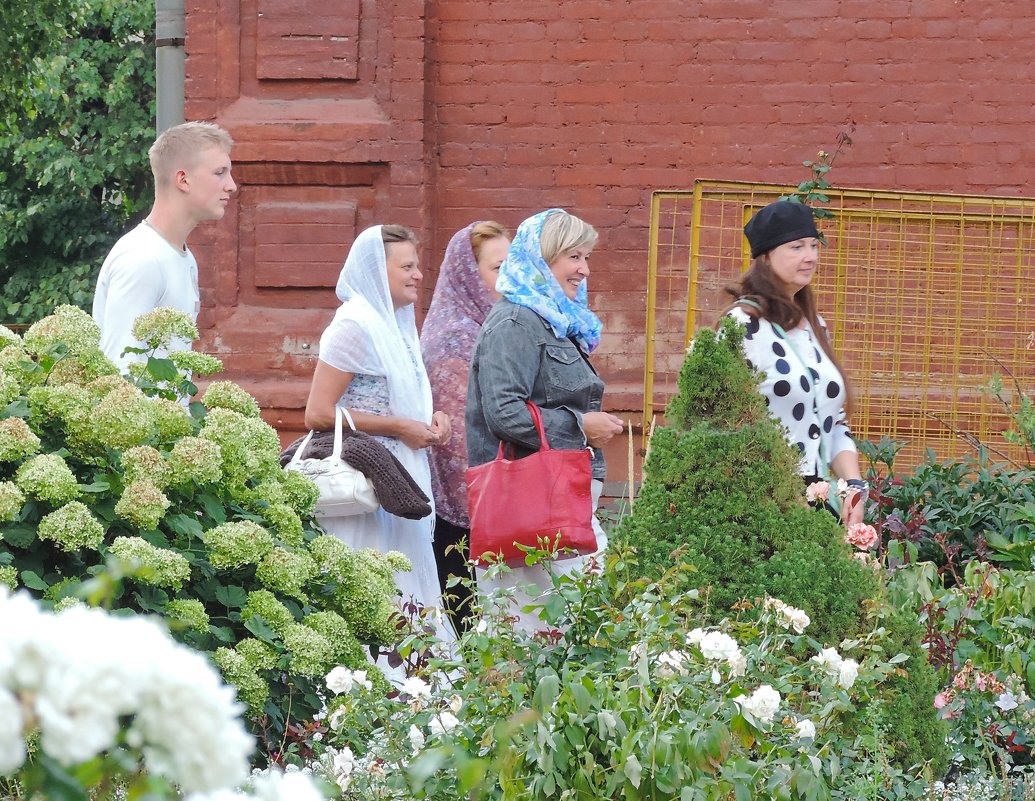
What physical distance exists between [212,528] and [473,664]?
73cm

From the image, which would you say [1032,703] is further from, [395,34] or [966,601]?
[395,34]

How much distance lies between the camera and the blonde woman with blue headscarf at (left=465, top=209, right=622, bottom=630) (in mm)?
4277

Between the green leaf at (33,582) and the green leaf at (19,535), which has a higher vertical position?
the green leaf at (19,535)

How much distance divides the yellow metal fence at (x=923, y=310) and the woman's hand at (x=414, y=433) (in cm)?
155

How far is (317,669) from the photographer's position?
305cm

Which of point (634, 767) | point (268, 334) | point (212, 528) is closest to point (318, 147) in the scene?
point (268, 334)

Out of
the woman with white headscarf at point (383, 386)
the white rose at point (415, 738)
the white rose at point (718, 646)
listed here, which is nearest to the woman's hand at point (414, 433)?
the woman with white headscarf at point (383, 386)

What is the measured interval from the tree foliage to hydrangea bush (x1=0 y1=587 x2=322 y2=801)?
14.1 m

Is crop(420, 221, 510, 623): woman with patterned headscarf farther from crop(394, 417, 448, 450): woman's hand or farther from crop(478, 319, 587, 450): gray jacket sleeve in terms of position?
crop(478, 319, 587, 450): gray jacket sleeve

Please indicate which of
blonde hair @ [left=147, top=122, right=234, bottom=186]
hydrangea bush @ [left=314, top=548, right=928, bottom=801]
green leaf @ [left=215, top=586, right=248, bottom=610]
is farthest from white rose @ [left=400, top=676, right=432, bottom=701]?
blonde hair @ [left=147, top=122, right=234, bottom=186]

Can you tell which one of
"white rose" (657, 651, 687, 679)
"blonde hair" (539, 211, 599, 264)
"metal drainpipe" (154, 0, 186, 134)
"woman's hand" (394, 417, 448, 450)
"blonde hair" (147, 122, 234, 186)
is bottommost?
"woman's hand" (394, 417, 448, 450)

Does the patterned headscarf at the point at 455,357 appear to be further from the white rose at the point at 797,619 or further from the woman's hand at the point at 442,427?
the white rose at the point at 797,619

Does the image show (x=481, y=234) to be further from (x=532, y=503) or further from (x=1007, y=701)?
(x=1007, y=701)

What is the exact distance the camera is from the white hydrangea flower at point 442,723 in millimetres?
2600
